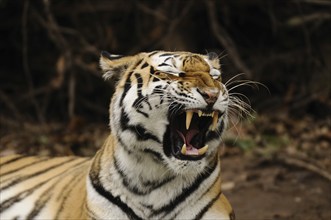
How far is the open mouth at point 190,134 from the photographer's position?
2.81 metres

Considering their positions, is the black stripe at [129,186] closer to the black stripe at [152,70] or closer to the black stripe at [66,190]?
the black stripe at [152,70]

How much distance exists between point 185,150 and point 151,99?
0.77ft

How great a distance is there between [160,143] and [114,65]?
476 millimetres

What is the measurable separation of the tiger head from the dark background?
115 inches

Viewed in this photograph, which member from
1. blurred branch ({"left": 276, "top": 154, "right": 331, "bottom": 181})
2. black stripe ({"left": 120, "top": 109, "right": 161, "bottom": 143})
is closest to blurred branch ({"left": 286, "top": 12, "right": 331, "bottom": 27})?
blurred branch ({"left": 276, "top": 154, "right": 331, "bottom": 181})

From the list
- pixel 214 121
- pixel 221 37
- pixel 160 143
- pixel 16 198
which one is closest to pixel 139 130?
pixel 160 143

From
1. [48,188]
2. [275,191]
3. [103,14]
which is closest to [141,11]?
[103,14]

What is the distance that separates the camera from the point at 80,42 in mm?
6727

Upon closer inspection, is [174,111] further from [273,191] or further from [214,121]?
[273,191]

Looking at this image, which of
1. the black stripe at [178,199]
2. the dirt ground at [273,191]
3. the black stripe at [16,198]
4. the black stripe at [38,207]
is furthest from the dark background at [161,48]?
the black stripe at [178,199]

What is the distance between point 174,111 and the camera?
2.79 m

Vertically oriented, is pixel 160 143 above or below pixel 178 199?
above

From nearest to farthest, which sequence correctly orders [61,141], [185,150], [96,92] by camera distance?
[185,150] → [61,141] → [96,92]

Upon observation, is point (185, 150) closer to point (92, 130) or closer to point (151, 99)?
point (151, 99)
